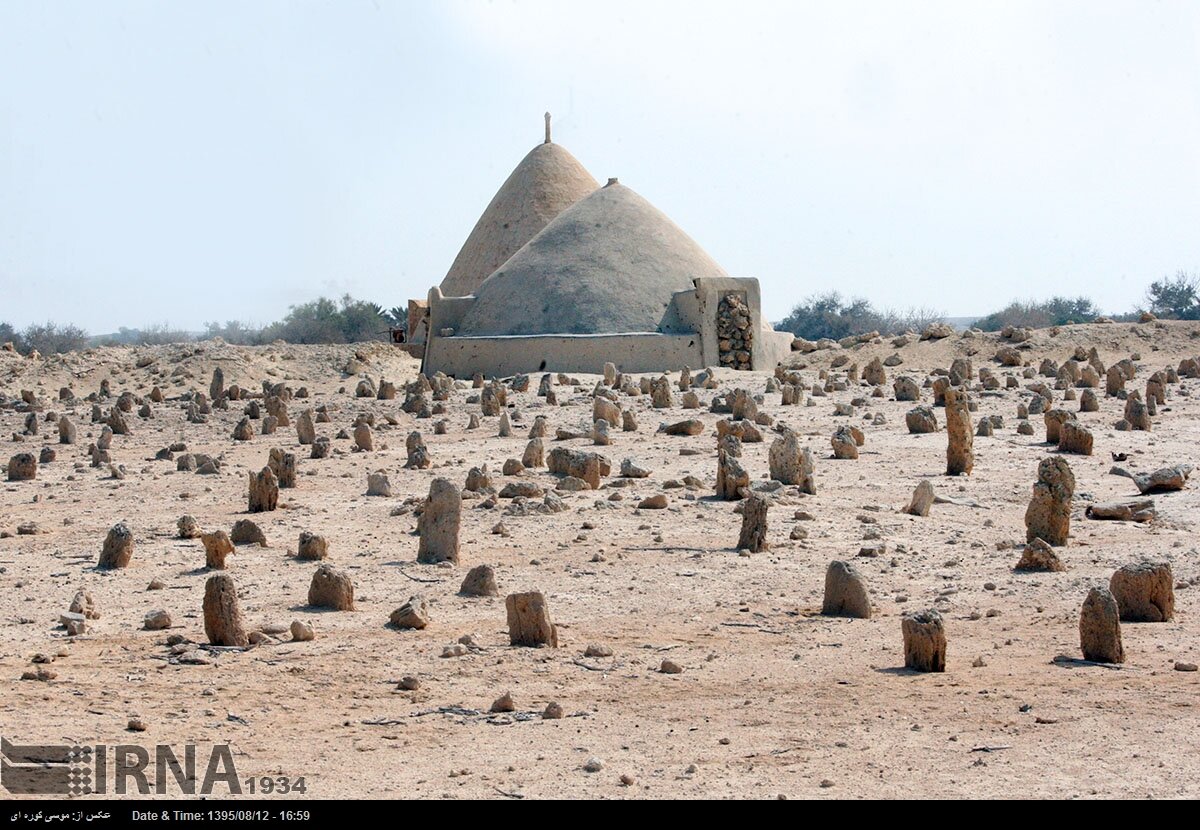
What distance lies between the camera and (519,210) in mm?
32344

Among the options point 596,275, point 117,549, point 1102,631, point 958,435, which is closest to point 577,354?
point 596,275

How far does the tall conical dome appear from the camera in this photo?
968 inches

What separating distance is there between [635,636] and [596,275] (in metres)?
19.1

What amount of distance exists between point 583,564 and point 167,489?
4.45 meters

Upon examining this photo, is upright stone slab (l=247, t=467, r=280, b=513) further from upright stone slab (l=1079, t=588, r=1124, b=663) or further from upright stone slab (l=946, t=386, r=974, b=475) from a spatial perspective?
upright stone slab (l=1079, t=588, r=1124, b=663)

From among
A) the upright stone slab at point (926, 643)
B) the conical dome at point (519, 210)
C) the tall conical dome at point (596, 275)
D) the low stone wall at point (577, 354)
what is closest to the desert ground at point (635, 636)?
the upright stone slab at point (926, 643)

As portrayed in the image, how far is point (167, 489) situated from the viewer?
11.3 m

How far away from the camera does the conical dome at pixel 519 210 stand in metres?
31.9

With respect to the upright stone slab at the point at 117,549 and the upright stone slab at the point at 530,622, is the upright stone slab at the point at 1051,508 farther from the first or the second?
the upright stone slab at the point at 117,549

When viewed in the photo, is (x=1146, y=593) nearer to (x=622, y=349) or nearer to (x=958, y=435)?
(x=958, y=435)

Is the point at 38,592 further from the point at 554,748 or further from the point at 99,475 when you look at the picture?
the point at 99,475

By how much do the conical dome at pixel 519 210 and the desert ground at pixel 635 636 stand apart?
18.7 metres

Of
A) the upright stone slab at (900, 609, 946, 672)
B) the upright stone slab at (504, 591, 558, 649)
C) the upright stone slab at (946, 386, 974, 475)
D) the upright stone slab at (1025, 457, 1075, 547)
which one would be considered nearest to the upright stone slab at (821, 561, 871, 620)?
the upright stone slab at (900, 609, 946, 672)

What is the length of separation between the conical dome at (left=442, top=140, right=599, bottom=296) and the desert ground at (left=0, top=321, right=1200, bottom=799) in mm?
18748
